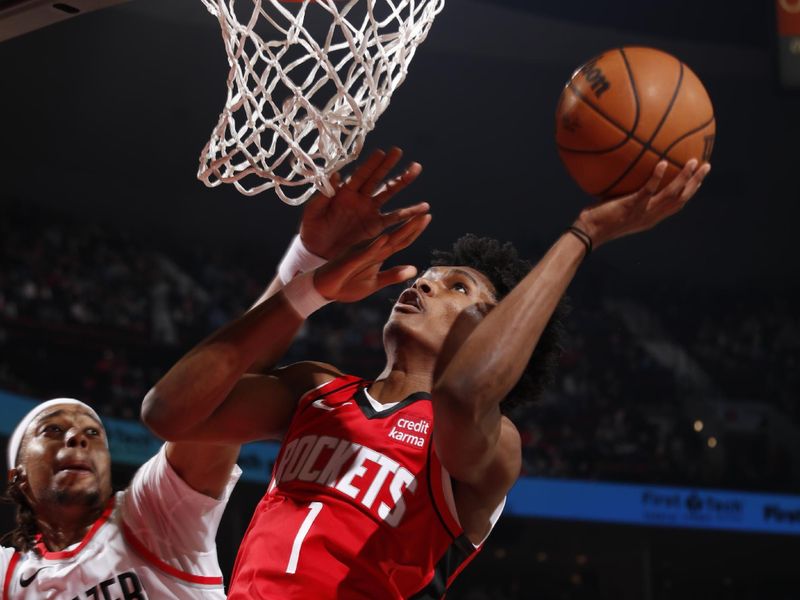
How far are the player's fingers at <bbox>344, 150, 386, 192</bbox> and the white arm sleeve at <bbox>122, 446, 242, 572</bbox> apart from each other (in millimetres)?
942

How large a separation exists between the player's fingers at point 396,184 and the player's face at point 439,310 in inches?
8.7

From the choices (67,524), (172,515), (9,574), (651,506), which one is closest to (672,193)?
(172,515)

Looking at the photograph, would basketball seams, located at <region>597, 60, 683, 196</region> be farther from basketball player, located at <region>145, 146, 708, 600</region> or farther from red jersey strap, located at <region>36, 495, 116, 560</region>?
red jersey strap, located at <region>36, 495, 116, 560</region>

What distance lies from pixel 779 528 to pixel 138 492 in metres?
8.19

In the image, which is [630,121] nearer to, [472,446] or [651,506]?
[472,446]

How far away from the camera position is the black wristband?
1.84 m

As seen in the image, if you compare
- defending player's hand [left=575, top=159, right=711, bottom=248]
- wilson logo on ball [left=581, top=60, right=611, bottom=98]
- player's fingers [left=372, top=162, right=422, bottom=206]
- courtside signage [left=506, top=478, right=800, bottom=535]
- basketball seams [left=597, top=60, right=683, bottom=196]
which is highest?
wilson logo on ball [left=581, top=60, right=611, bottom=98]

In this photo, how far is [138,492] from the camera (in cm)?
288

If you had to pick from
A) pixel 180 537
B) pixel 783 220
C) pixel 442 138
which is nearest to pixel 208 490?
pixel 180 537

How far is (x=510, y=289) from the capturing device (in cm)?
275

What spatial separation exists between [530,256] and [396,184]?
969 cm

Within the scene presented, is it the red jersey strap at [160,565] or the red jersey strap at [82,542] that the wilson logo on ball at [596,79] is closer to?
the red jersey strap at [160,565]

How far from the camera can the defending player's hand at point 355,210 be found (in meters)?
2.36

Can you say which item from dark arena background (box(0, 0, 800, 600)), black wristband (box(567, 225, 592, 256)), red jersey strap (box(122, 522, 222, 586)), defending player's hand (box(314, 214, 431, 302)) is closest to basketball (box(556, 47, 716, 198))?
black wristband (box(567, 225, 592, 256))
